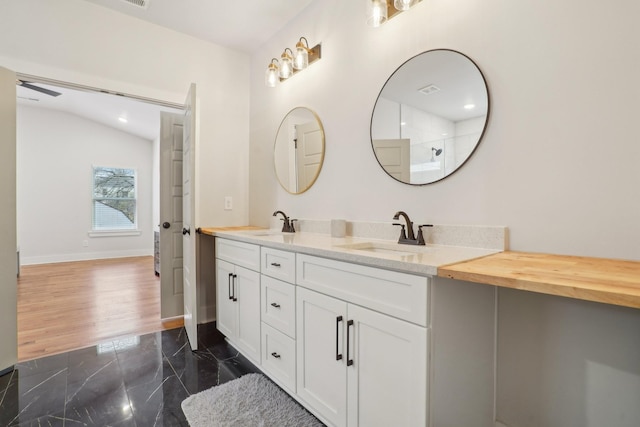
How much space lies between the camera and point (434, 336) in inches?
40.8

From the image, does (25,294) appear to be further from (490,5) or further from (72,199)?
(490,5)

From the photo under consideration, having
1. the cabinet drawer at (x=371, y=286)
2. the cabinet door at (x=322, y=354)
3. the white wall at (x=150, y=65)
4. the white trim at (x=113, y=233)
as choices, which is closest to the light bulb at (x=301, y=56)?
the white wall at (x=150, y=65)

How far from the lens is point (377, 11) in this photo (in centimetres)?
170

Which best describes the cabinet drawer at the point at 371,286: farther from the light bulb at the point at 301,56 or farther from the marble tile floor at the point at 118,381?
the light bulb at the point at 301,56

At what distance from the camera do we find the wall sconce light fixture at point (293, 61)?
2.34 meters

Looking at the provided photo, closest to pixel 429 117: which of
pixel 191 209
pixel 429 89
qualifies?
pixel 429 89

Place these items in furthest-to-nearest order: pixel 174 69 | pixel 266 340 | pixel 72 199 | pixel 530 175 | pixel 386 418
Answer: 1. pixel 72 199
2. pixel 174 69
3. pixel 266 340
4. pixel 530 175
5. pixel 386 418

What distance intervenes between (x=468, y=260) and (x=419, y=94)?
0.97 metres

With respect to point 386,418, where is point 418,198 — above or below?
above

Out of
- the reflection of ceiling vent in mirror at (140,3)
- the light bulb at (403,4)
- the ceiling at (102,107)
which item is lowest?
the light bulb at (403,4)

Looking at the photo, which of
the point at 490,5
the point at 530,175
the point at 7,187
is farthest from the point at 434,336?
the point at 7,187

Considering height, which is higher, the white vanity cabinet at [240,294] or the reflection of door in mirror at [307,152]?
the reflection of door in mirror at [307,152]

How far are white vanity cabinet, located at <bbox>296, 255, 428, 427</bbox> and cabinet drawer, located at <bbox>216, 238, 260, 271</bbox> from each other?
1.50 feet

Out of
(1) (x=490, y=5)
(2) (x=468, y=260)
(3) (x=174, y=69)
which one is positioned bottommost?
(2) (x=468, y=260)
